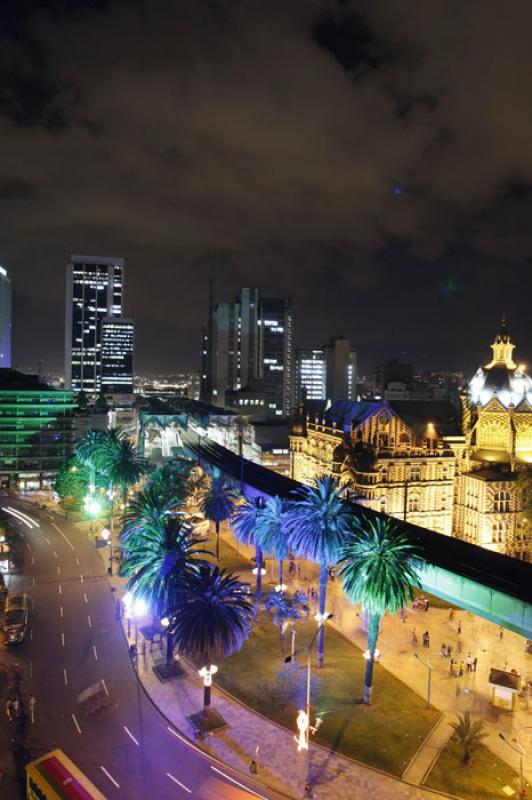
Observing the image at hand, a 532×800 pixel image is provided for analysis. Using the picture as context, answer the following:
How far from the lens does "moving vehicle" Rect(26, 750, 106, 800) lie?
993 inches

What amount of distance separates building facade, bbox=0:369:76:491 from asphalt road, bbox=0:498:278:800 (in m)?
57.4

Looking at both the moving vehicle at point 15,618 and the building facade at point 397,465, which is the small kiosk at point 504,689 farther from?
the building facade at point 397,465

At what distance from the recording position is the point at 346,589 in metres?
43.5

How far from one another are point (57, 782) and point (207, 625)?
14.7 metres

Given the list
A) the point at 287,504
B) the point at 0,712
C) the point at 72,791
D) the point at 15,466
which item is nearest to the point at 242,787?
the point at 72,791

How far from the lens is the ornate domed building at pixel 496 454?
91.7 metres

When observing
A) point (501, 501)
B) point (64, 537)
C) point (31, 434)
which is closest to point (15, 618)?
point (64, 537)

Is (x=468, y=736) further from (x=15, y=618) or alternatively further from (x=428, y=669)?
(x=15, y=618)

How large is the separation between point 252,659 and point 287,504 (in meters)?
15.1

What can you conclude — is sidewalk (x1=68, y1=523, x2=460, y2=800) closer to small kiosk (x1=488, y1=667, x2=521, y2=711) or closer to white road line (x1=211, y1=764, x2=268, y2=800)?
white road line (x1=211, y1=764, x2=268, y2=800)

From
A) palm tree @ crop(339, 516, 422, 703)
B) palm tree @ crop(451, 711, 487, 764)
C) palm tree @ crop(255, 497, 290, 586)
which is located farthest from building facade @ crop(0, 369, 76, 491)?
palm tree @ crop(451, 711, 487, 764)

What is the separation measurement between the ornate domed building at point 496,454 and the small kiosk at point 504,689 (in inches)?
1927

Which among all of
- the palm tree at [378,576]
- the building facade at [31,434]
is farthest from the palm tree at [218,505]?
the building facade at [31,434]

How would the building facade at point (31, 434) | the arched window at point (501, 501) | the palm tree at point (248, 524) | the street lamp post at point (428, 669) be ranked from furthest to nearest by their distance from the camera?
the building facade at point (31, 434) → the arched window at point (501, 501) → the palm tree at point (248, 524) → the street lamp post at point (428, 669)
